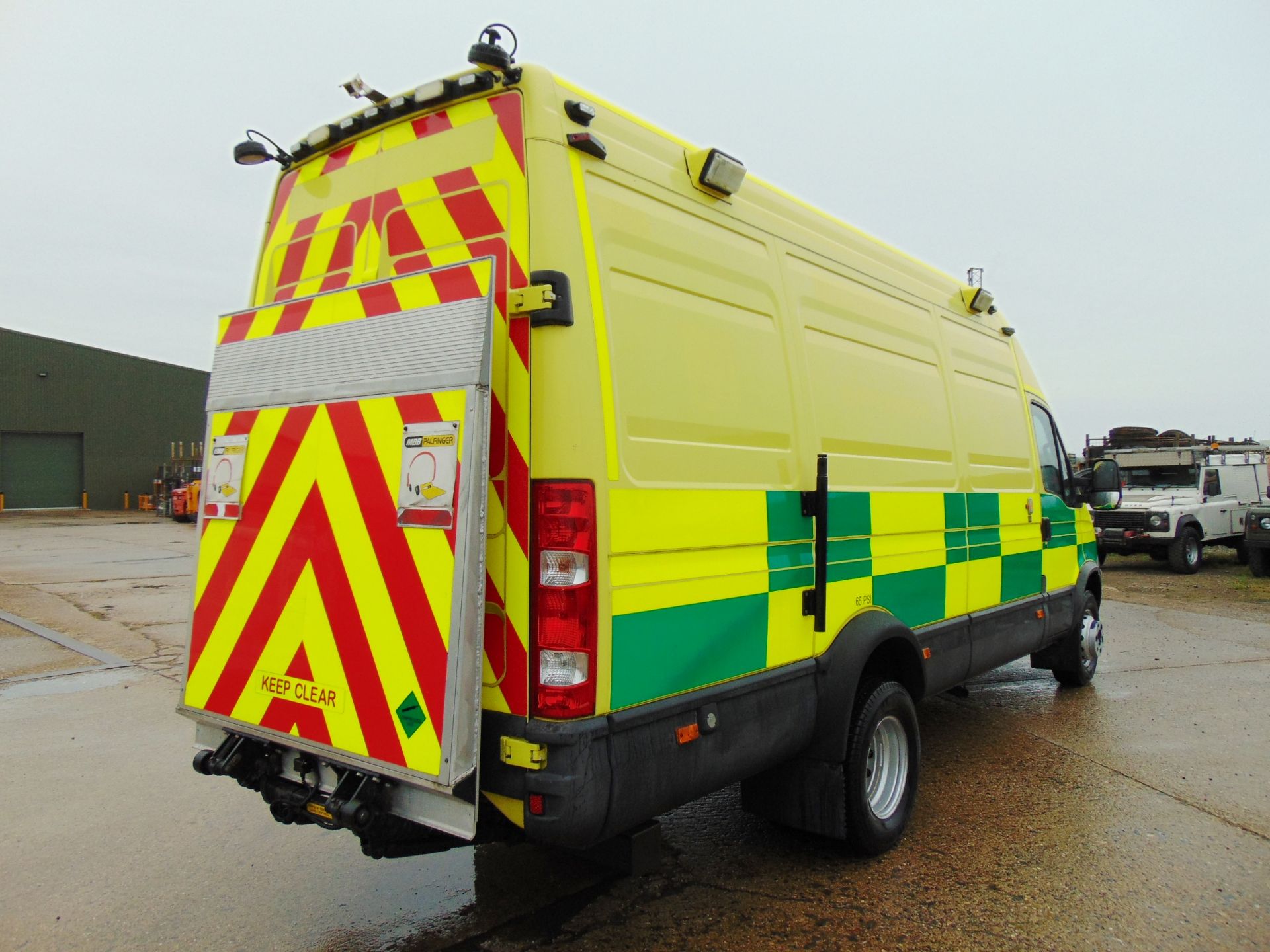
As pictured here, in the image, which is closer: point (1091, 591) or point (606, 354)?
point (606, 354)

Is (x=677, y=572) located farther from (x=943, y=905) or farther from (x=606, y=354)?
(x=943, y=905)

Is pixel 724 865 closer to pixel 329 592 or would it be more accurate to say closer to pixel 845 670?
pixel 845 670

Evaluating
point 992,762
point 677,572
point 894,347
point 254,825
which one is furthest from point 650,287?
point 992,762

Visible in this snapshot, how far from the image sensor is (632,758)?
254cm

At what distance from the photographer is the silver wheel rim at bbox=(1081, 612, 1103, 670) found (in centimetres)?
645

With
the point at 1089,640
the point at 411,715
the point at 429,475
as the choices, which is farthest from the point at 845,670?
the point at 1089,640

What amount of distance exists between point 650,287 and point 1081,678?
540cm

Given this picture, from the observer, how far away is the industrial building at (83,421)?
1240 inches

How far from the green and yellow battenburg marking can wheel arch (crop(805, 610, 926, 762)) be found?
0.06 meters

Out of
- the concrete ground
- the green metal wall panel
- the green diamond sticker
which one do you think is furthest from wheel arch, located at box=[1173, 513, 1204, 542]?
the green metal wall panel

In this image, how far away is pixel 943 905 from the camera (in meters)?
3.28

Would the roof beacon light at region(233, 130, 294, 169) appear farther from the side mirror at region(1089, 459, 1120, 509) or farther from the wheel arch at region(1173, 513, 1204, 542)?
the wheel arch at region(1173, 513, 1204, 542)

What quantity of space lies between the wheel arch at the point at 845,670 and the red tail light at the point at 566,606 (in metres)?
1.27

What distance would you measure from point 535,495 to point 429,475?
0.32m
